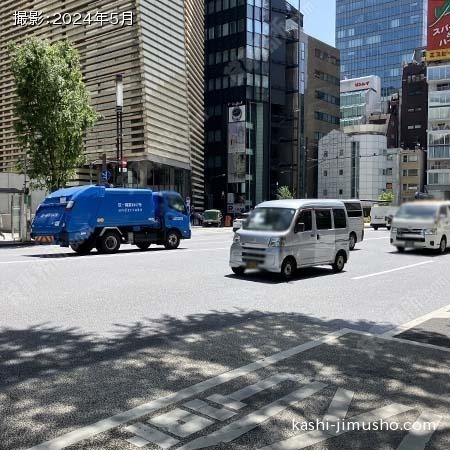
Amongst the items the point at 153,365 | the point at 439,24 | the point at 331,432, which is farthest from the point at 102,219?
the point at 439,24

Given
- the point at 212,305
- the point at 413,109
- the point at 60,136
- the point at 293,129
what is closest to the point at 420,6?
the point at 413,109

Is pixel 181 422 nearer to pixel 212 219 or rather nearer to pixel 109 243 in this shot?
pixel 109 243

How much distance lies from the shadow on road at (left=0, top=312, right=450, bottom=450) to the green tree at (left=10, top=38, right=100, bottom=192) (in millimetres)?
23839

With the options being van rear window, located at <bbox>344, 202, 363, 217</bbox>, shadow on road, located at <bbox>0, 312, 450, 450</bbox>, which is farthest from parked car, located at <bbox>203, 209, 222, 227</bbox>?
shadow on road, located at <bbox>0, 312, 450, 450</bbox>

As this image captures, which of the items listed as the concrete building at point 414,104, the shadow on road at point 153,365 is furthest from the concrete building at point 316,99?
the shadow on road at point 153,365

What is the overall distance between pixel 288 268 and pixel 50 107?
21291 millimetres

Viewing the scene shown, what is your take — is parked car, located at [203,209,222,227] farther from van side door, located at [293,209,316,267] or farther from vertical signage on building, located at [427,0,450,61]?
vertical signage on building, located at [427,0,450,61]

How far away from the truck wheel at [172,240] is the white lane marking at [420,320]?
13915 millimetres

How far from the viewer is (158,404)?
451 centimetres

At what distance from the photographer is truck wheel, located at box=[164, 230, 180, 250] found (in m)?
21.8

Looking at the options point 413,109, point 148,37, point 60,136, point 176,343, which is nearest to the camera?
point 176,343

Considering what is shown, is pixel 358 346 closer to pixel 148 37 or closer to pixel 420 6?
pixel 148 37

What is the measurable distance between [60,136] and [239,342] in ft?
82.7

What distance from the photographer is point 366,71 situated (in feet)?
559
